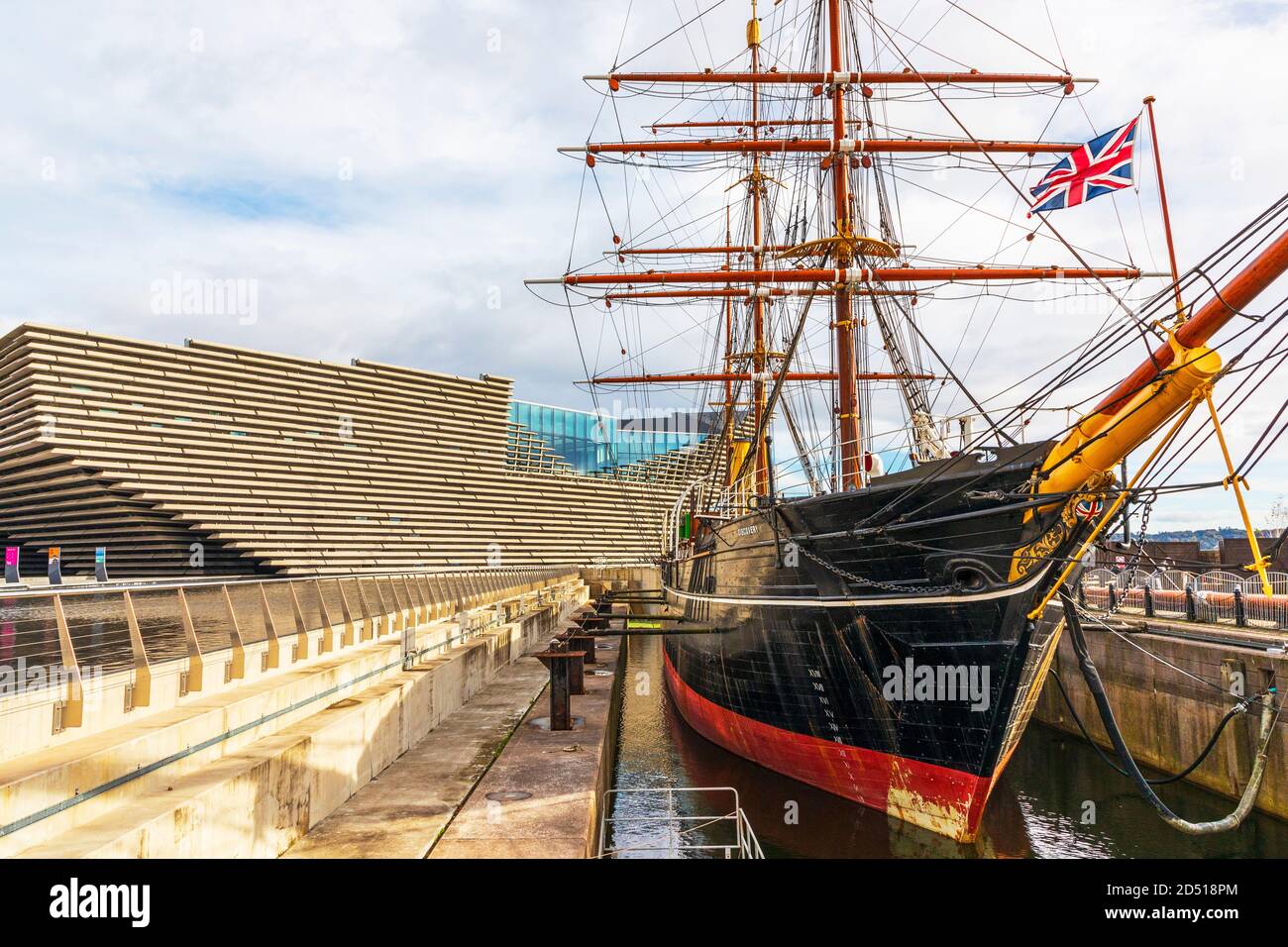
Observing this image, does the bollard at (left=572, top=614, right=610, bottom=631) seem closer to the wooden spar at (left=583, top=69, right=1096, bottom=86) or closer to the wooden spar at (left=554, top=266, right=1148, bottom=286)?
the wooden spar at (left=554, top=266, right=1148, bottom=286)

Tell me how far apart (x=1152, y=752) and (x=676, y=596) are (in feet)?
41.4

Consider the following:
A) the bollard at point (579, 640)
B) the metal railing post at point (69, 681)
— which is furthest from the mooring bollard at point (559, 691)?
the metal railing post at point (69, 681)

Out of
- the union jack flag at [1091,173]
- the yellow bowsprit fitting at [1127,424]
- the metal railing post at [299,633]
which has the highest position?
the union jack flag at [1091,173]

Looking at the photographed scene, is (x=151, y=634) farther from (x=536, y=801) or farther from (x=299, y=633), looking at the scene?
(x=536, y=801)

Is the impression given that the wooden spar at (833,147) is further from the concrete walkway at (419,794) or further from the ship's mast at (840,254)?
the concrete walkway at (419,794)

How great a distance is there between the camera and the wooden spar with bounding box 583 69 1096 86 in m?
19.5

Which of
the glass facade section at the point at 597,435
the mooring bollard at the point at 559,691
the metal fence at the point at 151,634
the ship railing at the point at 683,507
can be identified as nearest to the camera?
the metal fence at the point at 151,634

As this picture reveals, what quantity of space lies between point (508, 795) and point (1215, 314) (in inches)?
338

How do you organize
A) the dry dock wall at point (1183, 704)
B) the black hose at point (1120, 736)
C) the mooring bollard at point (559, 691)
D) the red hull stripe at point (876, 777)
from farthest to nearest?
the dry dock wall at point (1183, 704) < the mooring bollard at point (559, 691) < the red hull stripe at point (876, 777) < the black hose at point (1120, 736)

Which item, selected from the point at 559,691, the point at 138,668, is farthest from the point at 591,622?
the point at 138,668

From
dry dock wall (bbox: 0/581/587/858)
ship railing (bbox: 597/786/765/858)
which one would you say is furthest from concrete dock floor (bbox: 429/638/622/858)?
dry dock wall (bbox: 0/581/587/858)

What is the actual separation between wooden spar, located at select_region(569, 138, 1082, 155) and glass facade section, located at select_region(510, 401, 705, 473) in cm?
4369

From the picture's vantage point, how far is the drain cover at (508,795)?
25.6ft

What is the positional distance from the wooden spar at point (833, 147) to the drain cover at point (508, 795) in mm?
15126
